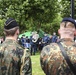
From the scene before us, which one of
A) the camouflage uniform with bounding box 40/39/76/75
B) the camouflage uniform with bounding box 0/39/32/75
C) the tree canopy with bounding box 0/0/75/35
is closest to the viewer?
the camouflage uniform with bounding box 40/39/76/75

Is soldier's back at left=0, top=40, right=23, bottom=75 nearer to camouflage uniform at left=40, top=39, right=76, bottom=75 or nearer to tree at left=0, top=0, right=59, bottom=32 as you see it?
camouflage uniform at left=40, top=39, right=76, bottom=75

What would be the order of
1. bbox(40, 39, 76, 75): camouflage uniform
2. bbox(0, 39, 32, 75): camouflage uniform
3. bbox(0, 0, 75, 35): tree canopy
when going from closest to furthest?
bbox(40, 39, 76, 75): camouflage uniform → bbox(0, 39, 32, 75): camouflage uniform → bbox(0, 0, 75, 35): tree canopy

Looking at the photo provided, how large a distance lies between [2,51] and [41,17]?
2812 cm

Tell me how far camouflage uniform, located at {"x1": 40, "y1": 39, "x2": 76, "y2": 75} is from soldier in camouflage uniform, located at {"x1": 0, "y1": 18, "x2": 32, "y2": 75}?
61 cm

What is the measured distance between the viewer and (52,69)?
14.9 ft

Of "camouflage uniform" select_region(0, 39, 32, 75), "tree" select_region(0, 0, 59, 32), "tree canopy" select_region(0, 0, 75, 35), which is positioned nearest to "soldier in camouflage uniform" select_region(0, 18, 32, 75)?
"camouflage uniform" select_region(0, 39, 32, 75)

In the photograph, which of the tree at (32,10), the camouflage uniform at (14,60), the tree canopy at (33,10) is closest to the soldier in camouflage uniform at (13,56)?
the camouflage uniform at (14,60)

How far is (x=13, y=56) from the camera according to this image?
5.24 meters

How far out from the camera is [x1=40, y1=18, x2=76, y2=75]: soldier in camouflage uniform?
14.5ft

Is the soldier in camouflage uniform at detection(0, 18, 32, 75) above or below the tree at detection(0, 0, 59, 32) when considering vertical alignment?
below

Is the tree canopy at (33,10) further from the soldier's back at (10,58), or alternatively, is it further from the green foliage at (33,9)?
the soldier's back at (10,58)

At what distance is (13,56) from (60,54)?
3.40 ft

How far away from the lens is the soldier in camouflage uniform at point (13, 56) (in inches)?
205

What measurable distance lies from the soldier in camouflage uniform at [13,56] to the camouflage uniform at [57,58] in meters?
0.61
